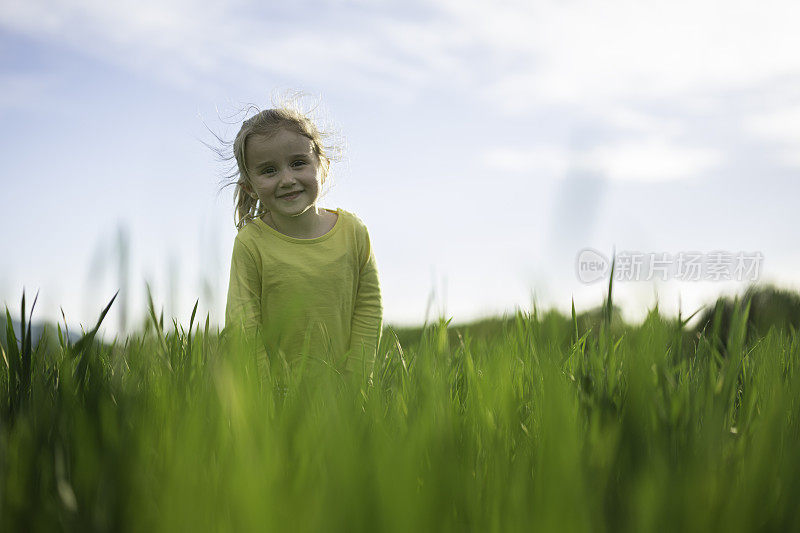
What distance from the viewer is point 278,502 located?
77cm

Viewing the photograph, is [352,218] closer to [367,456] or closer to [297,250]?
[297,250]

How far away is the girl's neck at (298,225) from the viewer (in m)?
2.94

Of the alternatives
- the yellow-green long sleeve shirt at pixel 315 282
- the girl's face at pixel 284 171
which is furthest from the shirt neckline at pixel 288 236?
the girl's face at pixel 284 171

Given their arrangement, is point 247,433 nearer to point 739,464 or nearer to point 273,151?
point 739,464

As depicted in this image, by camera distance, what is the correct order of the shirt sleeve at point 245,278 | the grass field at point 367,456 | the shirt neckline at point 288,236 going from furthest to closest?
the shirt neckline at point 288,236 → the shirt sleeve at point 245,278 → the grass field at point 367,456

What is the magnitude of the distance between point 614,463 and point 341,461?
0.43 meters

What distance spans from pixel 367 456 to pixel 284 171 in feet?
6.55

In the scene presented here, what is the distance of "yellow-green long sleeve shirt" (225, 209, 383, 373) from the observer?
2.75 metres

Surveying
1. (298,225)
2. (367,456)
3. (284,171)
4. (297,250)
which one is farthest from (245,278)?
(367,456)

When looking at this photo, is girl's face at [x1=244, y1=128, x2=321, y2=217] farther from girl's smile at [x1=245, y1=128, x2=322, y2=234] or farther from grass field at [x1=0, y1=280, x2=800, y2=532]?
grass field at [x1=0, y1=280, x2=800, y2=532]

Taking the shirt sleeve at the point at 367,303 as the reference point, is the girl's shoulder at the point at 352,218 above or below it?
Answer: above

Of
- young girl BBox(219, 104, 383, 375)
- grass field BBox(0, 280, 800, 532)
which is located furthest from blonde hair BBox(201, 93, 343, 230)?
grass field BBox(0, 280, 800, 532)

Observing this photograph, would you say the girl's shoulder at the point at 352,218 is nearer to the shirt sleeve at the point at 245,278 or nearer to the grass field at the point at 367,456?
the shirt sleeve at the point at 245,278

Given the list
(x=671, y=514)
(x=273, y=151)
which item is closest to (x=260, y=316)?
(x=273, y=151)
